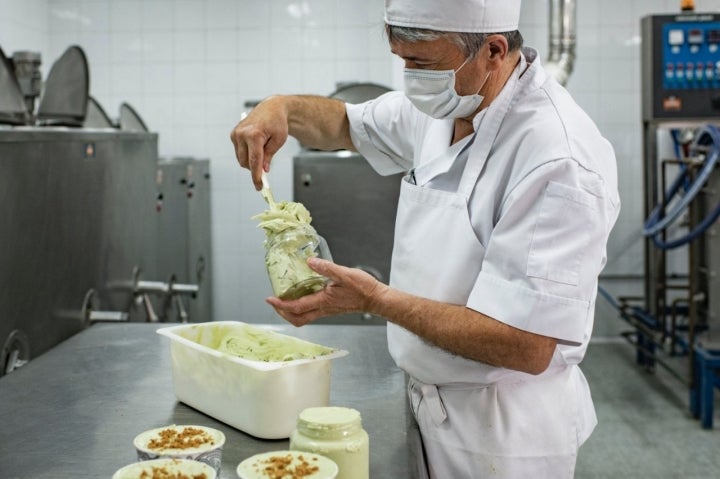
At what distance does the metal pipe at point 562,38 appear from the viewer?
5359 mm

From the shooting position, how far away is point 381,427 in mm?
1642

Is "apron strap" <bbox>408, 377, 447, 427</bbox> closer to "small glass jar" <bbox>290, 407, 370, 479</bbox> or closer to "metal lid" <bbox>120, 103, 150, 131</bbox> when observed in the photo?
"small glass jar" <bbox>290, 407, 370, 479</bbox>

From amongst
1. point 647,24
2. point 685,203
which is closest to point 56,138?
point 685,203

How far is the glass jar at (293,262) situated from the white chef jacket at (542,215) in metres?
0.29

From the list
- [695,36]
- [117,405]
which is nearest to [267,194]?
[117,405]

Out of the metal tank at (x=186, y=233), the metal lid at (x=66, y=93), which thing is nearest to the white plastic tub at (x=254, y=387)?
the metal lid at (x=66, y=93)

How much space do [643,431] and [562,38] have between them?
252 cm

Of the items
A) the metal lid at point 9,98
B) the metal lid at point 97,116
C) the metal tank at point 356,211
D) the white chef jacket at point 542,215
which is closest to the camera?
the white chef jacket at point 542,215

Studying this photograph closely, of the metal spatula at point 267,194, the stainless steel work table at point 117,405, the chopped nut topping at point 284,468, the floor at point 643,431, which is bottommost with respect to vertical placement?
the floor at point 643,431

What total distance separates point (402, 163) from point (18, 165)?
3.96 feet

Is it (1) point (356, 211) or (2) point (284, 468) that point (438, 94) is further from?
(1) point (356, 211)

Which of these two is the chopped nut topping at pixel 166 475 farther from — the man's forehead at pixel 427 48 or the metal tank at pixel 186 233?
the metal tank at pixel 186 233

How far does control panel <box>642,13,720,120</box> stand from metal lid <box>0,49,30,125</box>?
3.76 meters

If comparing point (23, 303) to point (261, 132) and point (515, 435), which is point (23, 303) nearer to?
point (261, 132)
